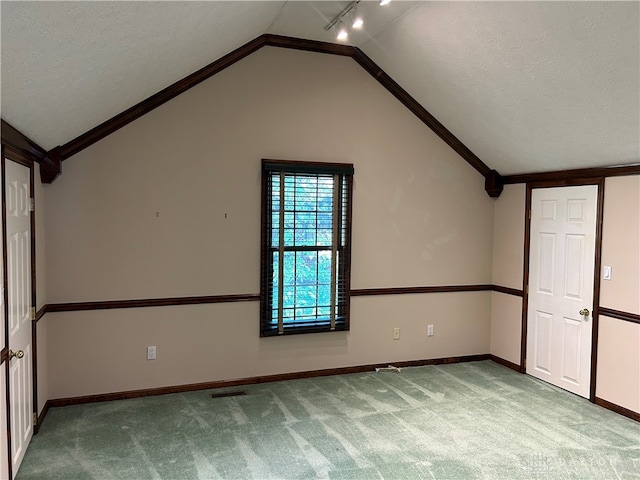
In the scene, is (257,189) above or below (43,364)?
above

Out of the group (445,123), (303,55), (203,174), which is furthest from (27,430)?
(445,123)

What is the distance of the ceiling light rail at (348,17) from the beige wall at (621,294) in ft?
7.97

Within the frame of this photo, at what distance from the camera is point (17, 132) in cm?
265

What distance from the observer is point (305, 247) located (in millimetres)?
4477

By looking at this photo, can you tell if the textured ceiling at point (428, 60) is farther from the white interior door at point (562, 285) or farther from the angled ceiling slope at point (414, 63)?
the white interior door at point (562, 285)

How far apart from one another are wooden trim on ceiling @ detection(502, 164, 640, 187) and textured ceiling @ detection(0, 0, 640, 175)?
61 millimetres

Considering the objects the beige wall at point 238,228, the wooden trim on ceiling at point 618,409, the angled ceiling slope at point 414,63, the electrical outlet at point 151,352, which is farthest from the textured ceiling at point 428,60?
the wooden trim on ceiling at point 618,409

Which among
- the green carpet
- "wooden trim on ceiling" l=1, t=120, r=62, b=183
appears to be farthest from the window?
"wooden trim on ceiling" l=1, t=120, r=62, b=183

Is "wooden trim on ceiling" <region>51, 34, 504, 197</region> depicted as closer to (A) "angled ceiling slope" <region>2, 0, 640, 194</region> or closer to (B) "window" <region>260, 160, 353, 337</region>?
(A) "angled ceiling slope" <region>2, 0, 640, 194</region>

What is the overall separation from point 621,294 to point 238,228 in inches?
126

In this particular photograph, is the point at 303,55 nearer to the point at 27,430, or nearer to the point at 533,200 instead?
the point at 533,200

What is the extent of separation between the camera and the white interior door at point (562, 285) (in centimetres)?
417

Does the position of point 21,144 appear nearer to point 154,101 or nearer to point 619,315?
point 154,101

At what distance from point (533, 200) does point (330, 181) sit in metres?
2.03
